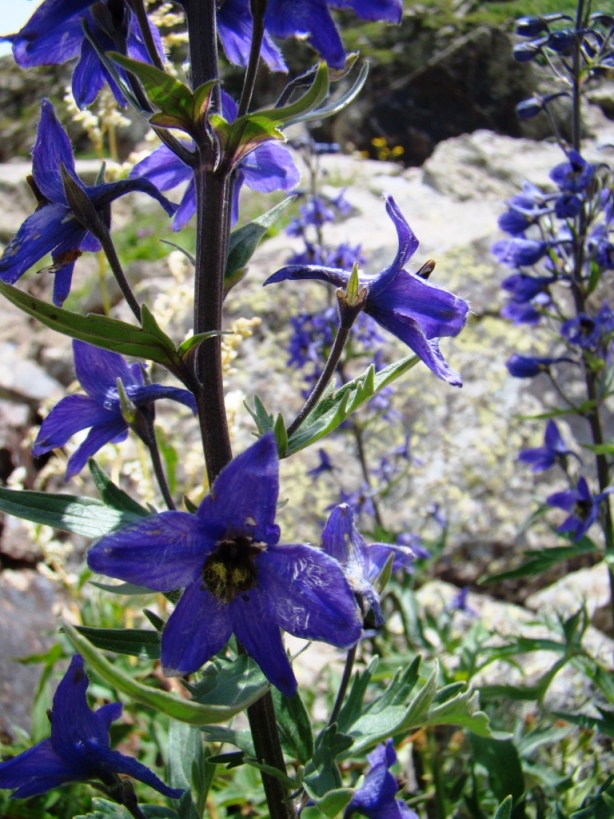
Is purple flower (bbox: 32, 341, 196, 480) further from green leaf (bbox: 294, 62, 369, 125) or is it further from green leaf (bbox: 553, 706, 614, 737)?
green leaf (bbox: 553, 706, 614, 737)

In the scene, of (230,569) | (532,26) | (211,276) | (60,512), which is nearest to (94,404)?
(60,512)

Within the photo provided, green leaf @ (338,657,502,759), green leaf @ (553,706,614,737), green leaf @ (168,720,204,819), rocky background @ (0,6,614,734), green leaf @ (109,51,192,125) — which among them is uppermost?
green leaf @ (109,51,192,125)

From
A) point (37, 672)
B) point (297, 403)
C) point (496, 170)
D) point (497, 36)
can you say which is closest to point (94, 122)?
point (297, 403)

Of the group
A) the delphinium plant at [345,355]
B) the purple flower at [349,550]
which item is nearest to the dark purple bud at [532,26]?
the delphinium plant at [345,355]

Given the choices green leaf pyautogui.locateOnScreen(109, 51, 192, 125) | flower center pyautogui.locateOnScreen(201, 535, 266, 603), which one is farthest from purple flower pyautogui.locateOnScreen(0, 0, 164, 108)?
flower center pyautogui.locateOnScreen(201, 535, 266, 603)

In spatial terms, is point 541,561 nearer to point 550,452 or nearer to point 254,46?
point 550,452
